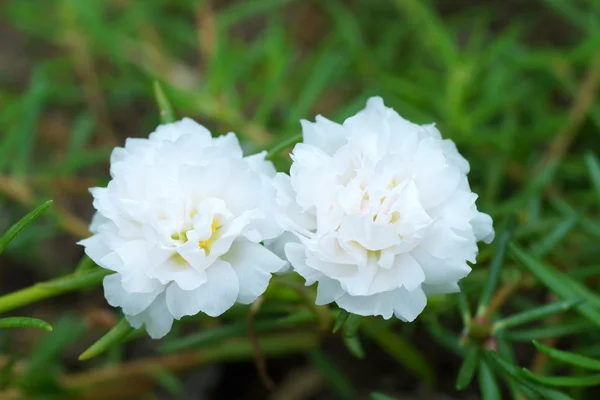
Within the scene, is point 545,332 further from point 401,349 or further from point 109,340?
point 109,340

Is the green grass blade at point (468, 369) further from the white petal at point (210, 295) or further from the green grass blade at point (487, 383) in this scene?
the white petal at point (210, 295)

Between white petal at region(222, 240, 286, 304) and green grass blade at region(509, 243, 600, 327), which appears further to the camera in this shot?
green grass blade at region(509, 243, 600, 327)

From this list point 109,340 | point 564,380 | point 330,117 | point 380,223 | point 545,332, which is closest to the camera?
point 380,223

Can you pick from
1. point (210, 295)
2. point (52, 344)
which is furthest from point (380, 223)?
point (52, 344)

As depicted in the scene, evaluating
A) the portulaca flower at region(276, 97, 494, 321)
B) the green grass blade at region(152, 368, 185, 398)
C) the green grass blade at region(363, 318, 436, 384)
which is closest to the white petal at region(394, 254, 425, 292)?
the portulaca flower at region(276, 97, 494, 321)

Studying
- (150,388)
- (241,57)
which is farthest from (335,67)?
(150,388)

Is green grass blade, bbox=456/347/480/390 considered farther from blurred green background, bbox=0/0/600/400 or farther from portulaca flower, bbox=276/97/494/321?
portulaca flower, bbox=276/97/494/321

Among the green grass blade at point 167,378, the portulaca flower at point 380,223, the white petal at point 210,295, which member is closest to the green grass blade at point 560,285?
the portulaca flower at point 380,223
